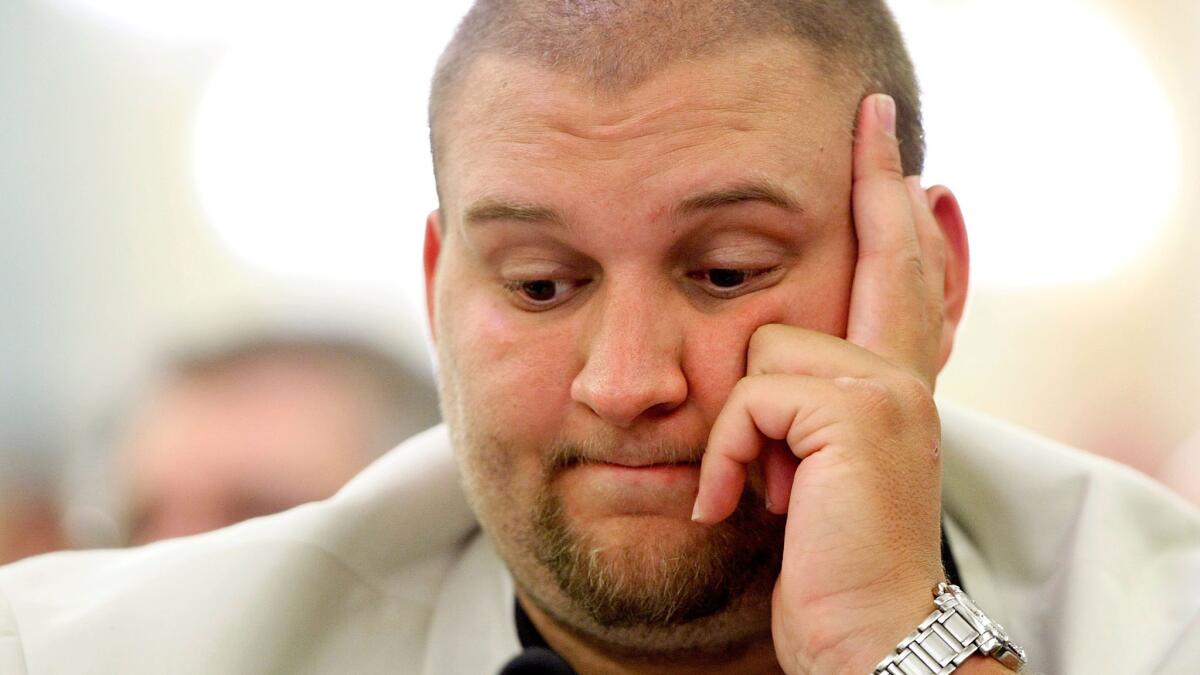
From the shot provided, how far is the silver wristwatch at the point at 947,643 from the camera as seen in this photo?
4.61 feet

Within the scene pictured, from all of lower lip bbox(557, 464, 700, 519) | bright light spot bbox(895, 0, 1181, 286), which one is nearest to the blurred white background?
bright light spot bbox(895, 0, 1181, 286)

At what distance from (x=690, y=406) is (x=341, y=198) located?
7.92 feet

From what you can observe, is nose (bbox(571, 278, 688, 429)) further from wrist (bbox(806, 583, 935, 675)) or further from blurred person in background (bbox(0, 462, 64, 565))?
blurred person in background (bbox(0, 462, 64, 565))

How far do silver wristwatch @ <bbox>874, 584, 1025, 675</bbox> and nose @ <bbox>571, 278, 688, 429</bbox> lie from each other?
401 millimetres

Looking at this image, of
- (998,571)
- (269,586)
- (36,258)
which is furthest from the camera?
(36,258)

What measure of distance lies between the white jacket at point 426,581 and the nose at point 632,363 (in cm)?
60

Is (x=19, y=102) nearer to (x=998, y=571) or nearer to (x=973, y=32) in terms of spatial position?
(x=973, y=32)

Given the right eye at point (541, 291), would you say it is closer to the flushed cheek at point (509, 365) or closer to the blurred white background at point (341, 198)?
the flushed cheek at point (509, 365)

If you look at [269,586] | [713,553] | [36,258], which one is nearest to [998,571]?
[713,553]

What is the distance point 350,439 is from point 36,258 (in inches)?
58.2

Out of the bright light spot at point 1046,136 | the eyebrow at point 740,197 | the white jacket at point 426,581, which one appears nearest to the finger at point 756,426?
the eyebrow at point 740,197

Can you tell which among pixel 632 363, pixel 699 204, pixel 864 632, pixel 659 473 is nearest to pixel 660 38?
pixel 699 204

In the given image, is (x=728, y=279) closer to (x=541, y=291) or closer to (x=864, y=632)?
(x=541, y=291)

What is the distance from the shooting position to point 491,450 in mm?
1751
